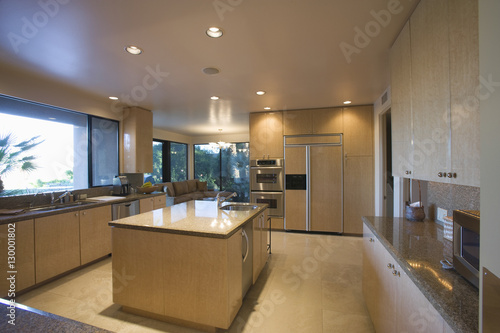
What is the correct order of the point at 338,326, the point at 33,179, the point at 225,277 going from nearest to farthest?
the point at 225,277, the point at 338,326, the point at 33,179

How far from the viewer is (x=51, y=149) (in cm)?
322

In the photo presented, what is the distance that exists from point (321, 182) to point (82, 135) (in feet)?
14.2

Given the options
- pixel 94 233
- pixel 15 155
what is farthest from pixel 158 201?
pixel 15 155

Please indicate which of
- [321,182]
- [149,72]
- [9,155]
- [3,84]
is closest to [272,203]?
[321,182]

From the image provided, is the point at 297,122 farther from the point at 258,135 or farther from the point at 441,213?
the point at 441,213

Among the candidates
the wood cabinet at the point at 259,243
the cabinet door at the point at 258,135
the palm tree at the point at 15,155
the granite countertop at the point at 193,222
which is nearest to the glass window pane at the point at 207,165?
the cabinet door at the point at 258,135

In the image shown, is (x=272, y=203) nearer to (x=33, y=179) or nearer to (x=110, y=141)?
(x=110, y=141)

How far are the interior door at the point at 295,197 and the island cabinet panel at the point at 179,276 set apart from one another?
2.72 m

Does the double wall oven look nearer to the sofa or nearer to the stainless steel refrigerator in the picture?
the stainless steel refrigerator

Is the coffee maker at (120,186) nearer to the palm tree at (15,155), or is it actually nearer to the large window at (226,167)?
the palm tree at (15,155)

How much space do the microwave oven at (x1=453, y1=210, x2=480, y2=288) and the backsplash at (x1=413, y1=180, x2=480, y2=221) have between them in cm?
63

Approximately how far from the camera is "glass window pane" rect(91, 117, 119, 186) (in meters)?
3.85

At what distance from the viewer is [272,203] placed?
4.66m

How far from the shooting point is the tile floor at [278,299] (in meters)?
1.89
